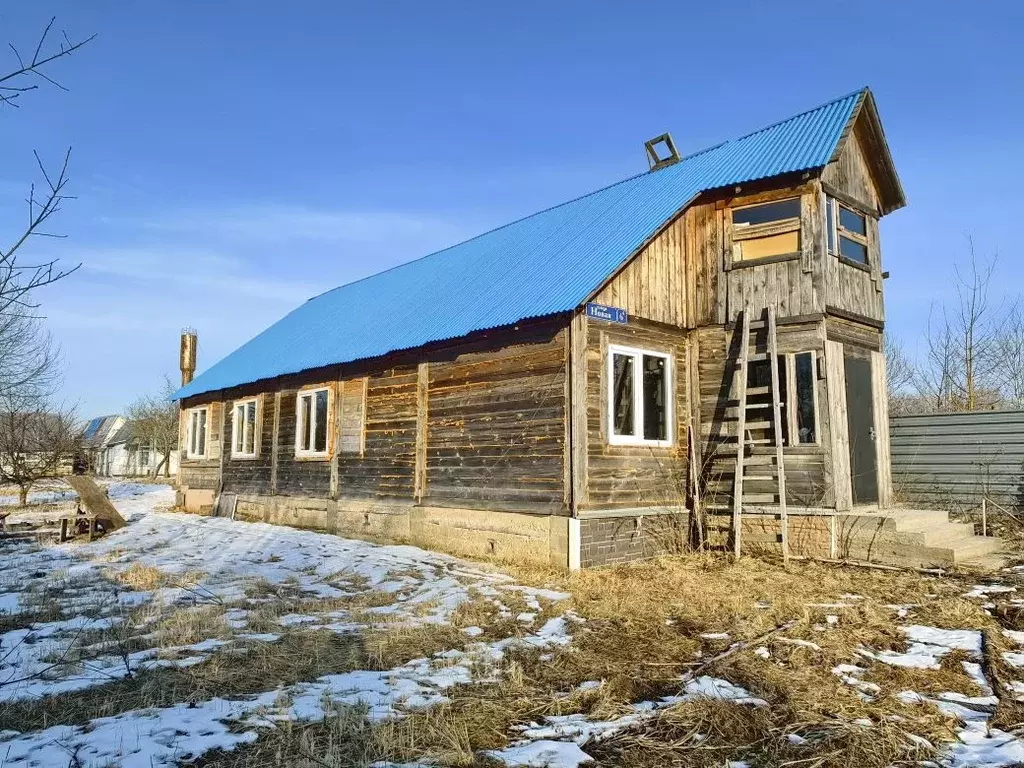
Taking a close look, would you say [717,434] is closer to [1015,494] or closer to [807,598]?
[807,598]

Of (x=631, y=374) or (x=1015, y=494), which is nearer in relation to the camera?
(x=631, y=374)

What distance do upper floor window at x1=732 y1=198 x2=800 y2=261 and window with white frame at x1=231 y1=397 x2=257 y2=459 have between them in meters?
13.3

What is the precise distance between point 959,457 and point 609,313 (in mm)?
8013

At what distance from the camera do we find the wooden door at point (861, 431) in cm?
1149

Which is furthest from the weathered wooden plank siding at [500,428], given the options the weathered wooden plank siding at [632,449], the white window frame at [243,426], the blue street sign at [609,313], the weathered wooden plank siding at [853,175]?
the white window frame at [243,426]

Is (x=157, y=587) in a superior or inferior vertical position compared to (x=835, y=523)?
inferior

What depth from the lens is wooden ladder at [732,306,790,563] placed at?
1087 cm

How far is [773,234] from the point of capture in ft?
39.0

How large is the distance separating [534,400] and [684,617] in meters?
4.53

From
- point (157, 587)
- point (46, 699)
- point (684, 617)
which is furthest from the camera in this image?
point (157, 587)

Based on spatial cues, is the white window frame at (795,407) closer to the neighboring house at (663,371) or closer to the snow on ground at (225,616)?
the neighboring house at (663,371)

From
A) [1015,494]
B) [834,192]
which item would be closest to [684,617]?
[834,192]

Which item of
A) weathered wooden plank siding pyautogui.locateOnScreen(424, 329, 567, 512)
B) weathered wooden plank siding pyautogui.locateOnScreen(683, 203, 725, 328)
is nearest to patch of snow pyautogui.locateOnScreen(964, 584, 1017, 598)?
weathered wooden plank siding pyautogui.locateOnScreen(424, 329, 567, 512)

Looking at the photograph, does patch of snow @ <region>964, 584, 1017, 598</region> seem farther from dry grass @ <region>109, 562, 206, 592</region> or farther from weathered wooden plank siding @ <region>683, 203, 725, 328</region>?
dry grass @ <region>109, 562, 206, 592</region>
